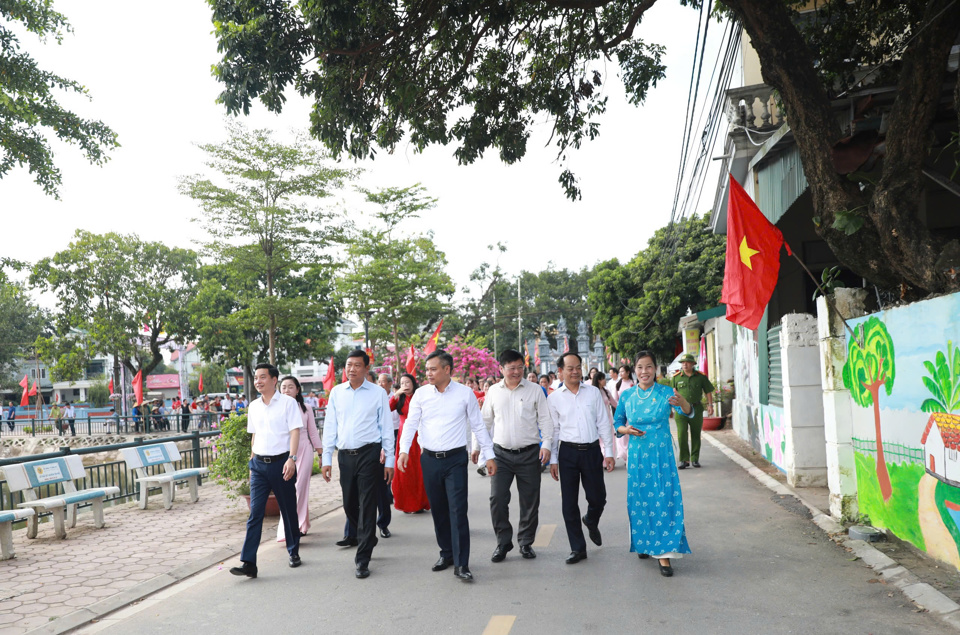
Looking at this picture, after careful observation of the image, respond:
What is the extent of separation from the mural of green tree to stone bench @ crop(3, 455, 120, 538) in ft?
28.2

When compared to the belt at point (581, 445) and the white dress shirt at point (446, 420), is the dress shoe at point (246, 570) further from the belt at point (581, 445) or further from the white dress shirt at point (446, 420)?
the belt at point (581, 445)

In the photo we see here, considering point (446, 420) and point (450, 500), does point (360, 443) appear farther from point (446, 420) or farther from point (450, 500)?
point (450, 500)

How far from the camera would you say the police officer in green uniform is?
12219 mm

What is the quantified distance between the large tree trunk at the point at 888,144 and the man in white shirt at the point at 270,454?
199 inches

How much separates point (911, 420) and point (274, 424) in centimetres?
522

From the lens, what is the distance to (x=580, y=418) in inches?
260

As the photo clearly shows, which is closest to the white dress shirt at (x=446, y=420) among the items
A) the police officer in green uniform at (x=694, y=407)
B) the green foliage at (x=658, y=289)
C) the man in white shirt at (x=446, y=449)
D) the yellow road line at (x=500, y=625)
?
the man in white shirt at (x=446, y=449)

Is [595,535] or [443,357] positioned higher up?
[443,357]

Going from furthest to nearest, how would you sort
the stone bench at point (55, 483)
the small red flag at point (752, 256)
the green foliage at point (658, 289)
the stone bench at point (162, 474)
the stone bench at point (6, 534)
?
1. the green foliage at point (658, 289)
2. the stone bench at point (162, 474)
3. the stone bench at point (55, 483)
4. the small red flag at point (752, 256)
5. the stone bench at point (6, 534)

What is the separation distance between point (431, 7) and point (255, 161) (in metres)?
18.4

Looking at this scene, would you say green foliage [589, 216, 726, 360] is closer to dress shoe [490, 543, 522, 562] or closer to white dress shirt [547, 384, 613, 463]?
white dress shirt [547, 384, 613, 463]

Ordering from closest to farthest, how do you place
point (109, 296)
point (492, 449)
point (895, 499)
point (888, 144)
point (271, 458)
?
point (888, 144)
point (895, 499)
point (492, 449)
point (271, 458)
point (109, 296)

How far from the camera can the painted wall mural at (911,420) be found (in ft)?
17.1

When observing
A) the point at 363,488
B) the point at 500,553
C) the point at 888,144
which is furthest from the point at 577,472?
the point at 888,144
